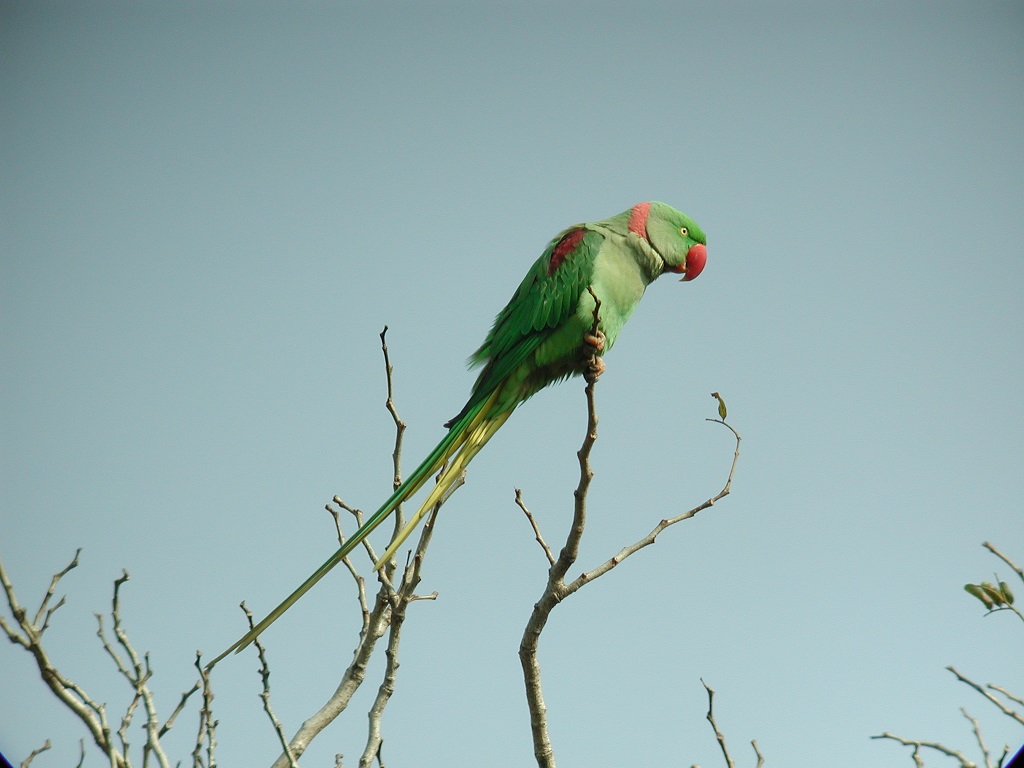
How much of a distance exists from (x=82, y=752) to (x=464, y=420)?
1934 mm

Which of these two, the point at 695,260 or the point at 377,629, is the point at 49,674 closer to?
the point at 377,629

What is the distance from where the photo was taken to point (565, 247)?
4.17 m

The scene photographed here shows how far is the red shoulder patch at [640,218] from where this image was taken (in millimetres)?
4352

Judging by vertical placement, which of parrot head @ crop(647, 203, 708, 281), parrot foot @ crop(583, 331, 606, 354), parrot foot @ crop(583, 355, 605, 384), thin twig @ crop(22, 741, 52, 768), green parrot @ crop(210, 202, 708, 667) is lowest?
thin twig @ crop(22, 741, 52, 768)

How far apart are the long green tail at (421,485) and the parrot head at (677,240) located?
129 cm

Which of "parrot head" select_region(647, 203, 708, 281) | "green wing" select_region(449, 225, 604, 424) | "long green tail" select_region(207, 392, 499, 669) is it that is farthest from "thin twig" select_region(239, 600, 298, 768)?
"parrot head" select_region(647, 203, 708, 281)

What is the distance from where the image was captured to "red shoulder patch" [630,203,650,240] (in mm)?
4352

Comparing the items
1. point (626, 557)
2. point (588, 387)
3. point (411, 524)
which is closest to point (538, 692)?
point (626, 557)

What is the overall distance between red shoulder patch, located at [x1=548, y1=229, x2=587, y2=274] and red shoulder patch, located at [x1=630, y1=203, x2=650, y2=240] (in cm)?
→ 31

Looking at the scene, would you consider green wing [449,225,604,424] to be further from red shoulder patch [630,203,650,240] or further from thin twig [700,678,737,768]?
thin twig [700,678,737,768]

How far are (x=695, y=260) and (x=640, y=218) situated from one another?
16.9 inches

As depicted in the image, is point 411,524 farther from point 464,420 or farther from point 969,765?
point 969,765

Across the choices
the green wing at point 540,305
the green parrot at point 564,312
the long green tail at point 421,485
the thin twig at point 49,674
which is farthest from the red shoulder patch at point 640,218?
the thin twig at point 49,674

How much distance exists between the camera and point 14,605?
2.37 meters
